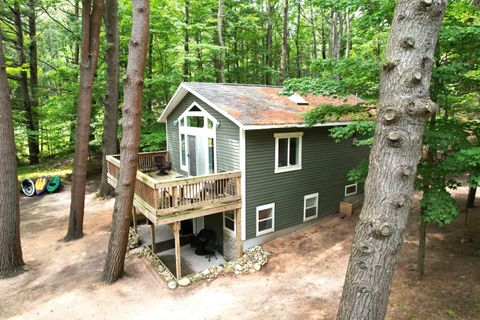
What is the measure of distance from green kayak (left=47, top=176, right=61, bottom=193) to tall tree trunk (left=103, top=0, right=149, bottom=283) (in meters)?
10.5

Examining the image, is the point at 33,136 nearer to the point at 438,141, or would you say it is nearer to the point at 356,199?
the point at 356,199

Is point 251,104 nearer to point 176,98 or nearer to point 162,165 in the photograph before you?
point 176,98

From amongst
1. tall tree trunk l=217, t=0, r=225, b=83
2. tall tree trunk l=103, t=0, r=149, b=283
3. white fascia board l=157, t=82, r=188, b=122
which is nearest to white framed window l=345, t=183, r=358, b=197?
white fascia board l=157, t=82, r=188, b=122

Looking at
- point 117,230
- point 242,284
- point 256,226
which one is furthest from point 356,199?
point 117,230

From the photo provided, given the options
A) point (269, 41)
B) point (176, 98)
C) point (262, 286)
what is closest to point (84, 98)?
point (176, 98)

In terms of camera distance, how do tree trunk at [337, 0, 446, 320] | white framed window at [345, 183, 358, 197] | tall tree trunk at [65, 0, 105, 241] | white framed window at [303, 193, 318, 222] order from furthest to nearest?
1. white framed window at [345, 183, 358, 197]
2. white framed window at [303, 193, 318, 222]
3. tall tree trunk at [65, 0, 105, 241]
4. tree trunk at [337, 0, 446, 320]

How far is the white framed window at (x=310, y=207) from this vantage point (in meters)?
10.9

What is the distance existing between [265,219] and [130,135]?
5.11 metres

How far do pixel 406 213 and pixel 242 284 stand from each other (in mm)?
5863

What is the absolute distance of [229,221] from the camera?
10.0 metres

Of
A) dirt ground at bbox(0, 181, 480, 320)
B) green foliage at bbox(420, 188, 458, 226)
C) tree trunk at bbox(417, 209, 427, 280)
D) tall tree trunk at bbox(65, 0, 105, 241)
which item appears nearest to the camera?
green foliage at bbox(420, 188, 458, 226)

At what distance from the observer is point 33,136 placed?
62.3ft

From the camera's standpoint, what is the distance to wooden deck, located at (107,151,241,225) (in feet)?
26.5

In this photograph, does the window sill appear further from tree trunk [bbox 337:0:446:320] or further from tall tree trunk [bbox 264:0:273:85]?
tall tree trunk [bbox 264:0:273:85]
